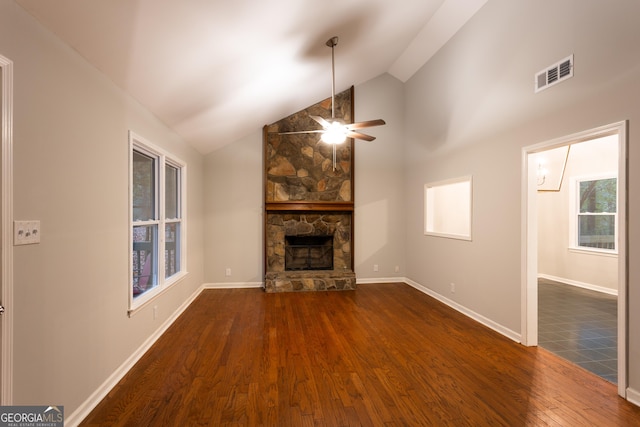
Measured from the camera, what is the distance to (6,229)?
143cm

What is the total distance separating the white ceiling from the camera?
6.43 feet

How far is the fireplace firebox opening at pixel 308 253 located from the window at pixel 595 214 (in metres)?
4.66

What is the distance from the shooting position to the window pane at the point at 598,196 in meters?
5.42

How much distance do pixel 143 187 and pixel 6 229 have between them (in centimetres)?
191

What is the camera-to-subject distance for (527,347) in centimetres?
311

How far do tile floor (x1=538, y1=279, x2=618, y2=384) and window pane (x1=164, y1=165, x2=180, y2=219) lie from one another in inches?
181

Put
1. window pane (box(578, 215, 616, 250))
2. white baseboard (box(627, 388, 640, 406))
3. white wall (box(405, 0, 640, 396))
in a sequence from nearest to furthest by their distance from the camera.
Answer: white baseboard (box(627, 388, 640, 406)) → white wall (box(405, 0, 640, 396)) → window pane (box(578, 215, 616, 250))

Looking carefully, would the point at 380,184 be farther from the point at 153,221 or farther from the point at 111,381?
the point at 111,381

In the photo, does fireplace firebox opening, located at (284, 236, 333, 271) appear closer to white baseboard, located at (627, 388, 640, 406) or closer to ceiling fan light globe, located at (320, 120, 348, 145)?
ceiling fan light globe, located at (320, 120, 348, 145)

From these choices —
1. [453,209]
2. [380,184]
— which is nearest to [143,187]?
[380,184]

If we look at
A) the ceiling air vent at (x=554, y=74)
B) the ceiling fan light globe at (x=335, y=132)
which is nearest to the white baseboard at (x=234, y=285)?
the ceiling fan light globe at (x=335, y=132)

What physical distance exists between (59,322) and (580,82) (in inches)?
163

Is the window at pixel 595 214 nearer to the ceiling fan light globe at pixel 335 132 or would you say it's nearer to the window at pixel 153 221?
the ceiling fan light globe at pixel 335 132

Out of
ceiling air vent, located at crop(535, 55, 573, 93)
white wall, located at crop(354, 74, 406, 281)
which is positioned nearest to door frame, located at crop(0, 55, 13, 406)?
ceiling air vent, located at crop(535, 55, 573, 93)
